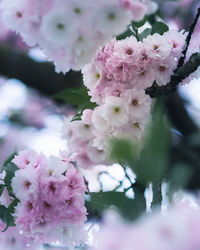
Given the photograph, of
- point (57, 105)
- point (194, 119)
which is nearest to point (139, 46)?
point (194, 119)

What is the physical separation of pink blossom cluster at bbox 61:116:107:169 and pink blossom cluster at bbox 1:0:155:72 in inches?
12.9

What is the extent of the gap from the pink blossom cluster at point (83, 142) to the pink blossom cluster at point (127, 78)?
0.31 ft

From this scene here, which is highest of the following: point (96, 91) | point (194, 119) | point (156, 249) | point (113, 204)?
point (194, 119)

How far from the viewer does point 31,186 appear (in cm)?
117

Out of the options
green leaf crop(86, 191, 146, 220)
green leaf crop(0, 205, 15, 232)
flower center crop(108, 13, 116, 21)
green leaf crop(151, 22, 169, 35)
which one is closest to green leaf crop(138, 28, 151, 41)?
green leaf crop(151, 22, 169, 35)

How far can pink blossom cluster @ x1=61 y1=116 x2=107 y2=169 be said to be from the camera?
4.45 feet

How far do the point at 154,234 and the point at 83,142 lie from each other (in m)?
0.88

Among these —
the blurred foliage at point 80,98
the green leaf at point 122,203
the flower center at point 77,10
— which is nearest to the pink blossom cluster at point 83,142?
the blurred foliage at point 80,98

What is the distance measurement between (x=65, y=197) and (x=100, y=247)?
62 cm

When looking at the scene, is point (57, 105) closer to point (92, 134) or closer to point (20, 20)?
point (92, 134)

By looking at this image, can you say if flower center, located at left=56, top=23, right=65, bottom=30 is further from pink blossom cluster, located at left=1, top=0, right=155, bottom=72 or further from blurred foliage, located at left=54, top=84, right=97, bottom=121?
blurred foliage, located at left=54, top=84, right=97, bottom=121

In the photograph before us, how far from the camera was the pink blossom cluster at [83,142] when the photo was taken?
1356 millimetres

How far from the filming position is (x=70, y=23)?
2.93 ft

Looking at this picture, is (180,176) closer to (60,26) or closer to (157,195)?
(60,26)
